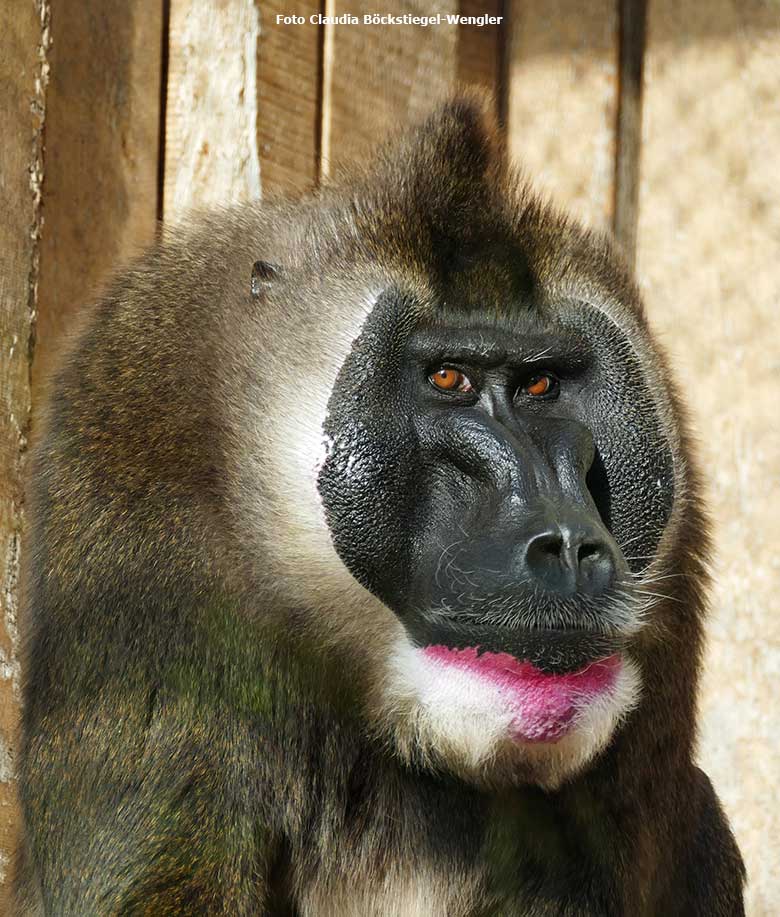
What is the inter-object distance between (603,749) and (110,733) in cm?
91

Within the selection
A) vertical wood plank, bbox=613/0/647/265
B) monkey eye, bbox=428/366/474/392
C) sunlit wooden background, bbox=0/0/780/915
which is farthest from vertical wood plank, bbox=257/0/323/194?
vertical wood plank, bbox=613/0/647/265

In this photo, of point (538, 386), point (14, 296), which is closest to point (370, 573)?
point (538, 386)

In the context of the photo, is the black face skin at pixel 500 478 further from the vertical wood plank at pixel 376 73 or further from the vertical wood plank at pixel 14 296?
the vertical wood plank at pixel 376 73

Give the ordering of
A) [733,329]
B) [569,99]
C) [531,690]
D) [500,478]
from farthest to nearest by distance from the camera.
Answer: [569,99], [733,329], [500,478], [531,690]

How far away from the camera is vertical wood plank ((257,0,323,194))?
3.85m

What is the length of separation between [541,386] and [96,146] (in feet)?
4.51

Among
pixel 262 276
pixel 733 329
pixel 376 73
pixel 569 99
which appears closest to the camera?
pixel 262 276

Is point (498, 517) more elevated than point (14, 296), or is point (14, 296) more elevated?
point (14, 296)

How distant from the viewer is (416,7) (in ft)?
13.6

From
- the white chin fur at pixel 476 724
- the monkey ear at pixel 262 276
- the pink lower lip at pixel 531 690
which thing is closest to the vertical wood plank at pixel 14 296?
the monkey ear at pixel 262 276

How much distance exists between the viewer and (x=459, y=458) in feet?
9.71

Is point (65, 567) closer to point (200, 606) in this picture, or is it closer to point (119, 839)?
point (200, 606)

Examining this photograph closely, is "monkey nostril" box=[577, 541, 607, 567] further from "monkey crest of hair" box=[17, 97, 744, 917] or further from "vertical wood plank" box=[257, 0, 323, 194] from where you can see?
"vertical wood plank" box=[257, 0, 323, 194]

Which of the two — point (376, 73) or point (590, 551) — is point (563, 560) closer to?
point (590, 551)
